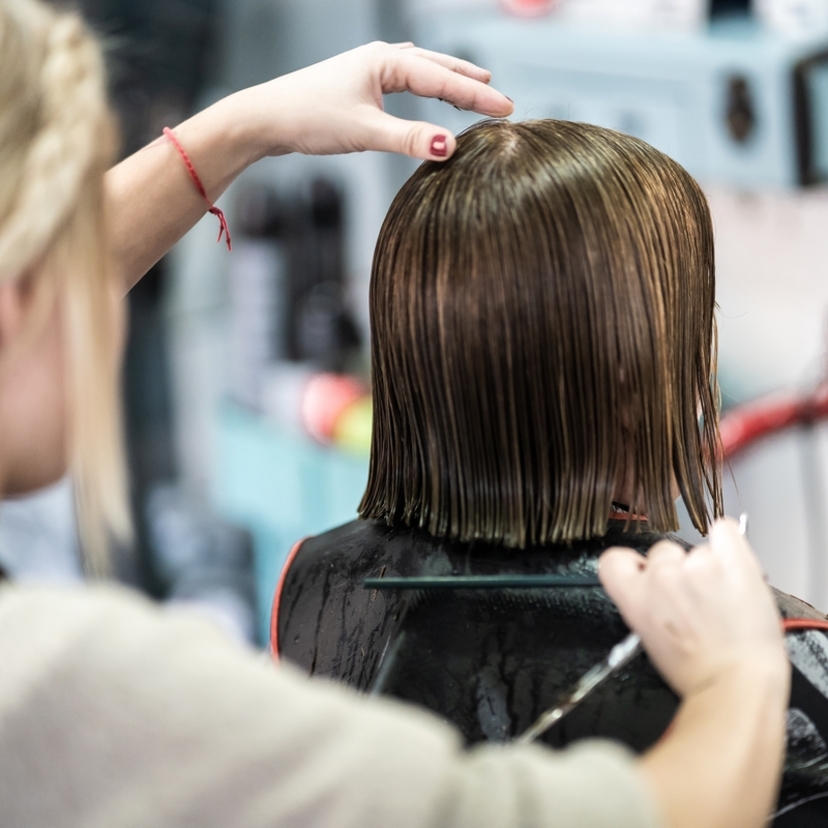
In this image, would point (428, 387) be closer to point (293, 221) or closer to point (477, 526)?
point (477, 526)

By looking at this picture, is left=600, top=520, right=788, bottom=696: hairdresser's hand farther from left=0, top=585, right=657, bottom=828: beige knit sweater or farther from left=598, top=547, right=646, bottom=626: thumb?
left=0, top=585, right=657, bottom=828: beige knit sweater

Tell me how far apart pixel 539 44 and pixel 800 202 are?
576 millimetres

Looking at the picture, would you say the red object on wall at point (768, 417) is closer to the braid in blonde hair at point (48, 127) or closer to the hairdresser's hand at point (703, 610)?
the hairdresser's hand at point (703, 610)

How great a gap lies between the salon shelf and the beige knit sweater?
59.5 inches

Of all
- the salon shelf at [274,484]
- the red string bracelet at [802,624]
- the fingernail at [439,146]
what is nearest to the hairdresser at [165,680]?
the red string bracelet at [802,624]

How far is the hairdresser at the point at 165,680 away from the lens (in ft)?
1.54

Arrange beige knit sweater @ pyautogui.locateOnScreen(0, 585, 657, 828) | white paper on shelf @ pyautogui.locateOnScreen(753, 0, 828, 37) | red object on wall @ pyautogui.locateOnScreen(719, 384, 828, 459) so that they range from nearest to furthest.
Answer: beige knit sweater @ pyautogui.locateOnScreen(0, 585, 657, 828), white paper on shelf @ pyautogui.locateOnScreen(753, 0, 828, 37), red object on wall @ pyautogui.locateOnScreen(719, 384, 828, 459)

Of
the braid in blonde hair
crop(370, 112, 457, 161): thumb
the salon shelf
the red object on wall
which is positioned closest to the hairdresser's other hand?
crop(370, 112, 457, 161): thumb

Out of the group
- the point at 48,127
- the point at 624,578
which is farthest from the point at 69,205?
the point at 624,578

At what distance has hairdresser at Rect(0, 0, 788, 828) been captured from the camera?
0.47 metres

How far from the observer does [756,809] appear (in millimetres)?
543

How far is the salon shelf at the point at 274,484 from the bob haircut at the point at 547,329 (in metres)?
1.23

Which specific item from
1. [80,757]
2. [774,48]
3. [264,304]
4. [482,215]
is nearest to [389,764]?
[80,757]

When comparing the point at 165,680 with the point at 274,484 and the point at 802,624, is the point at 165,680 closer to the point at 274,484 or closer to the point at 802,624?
the point at 802,624
